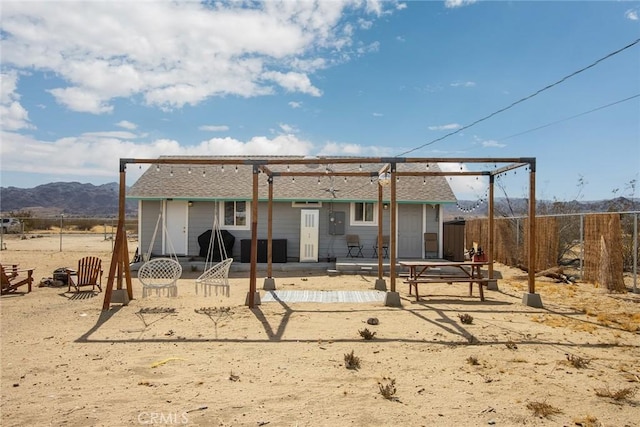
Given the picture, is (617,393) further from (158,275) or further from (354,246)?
(354,246)

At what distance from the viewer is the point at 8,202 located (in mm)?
117562

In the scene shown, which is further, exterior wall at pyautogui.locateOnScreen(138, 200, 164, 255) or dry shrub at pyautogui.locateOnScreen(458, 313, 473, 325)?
exterior wall at pyautogui.locateOnScreen(138, 200, 164, 255)

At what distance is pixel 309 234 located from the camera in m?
16.5

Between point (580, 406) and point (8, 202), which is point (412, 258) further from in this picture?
point (8, 202)

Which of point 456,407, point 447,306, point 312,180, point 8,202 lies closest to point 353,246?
point 312,180

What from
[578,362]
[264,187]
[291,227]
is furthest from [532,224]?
[264,187]

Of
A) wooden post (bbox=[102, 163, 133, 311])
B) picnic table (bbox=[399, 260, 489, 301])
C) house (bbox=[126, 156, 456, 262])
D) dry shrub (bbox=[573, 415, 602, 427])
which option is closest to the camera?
dry shrub (bbox=[573, 415, 602, 427])

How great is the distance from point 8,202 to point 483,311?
451ft

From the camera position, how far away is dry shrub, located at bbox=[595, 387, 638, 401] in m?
4.51

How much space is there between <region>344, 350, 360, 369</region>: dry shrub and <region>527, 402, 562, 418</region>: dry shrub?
1921 millimetres

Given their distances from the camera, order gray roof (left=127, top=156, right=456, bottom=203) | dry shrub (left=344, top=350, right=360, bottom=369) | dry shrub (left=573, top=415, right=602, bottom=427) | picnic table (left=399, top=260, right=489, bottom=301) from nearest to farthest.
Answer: dry shrub (left=573, top=415, right=602, bottom=427) < dry shrub (left=344, top=350, right=360, bottom=369) < picnic table (left=399, top=260, right=489, bottom=301) < gray roof (left=127, top=156, right=456, bottom=203)

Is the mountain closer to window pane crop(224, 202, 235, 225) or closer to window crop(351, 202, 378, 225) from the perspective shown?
window pane crop(224, 202, 235, 225)

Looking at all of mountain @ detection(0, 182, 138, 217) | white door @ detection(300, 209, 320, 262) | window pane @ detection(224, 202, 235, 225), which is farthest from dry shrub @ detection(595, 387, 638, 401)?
mountain @ detection(0, 182, 138, 217)

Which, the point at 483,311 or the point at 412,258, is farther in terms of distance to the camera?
the point at 412,258
